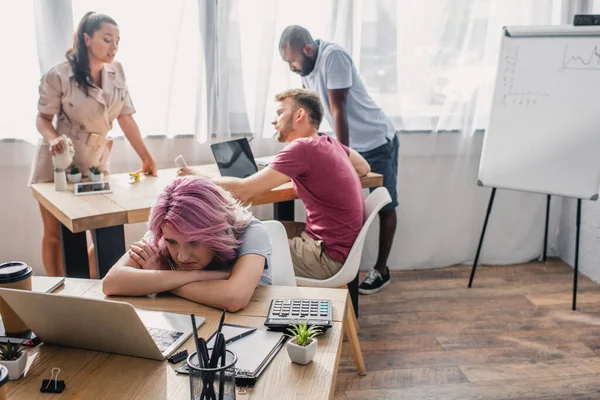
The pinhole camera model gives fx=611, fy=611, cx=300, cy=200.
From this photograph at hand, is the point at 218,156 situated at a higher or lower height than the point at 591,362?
higher

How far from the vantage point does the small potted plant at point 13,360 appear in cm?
116

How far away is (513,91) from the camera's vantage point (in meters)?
3.29

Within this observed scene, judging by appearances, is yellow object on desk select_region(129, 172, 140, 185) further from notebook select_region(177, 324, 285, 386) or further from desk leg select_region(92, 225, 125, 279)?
notebook select_region(177, 324, 285, 386)

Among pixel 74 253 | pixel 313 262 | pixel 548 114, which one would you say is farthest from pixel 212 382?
pixel 548 114

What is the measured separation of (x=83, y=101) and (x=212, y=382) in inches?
81.9

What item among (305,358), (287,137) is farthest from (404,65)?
(305,358)

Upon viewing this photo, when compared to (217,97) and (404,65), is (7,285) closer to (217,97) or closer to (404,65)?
(217,97)

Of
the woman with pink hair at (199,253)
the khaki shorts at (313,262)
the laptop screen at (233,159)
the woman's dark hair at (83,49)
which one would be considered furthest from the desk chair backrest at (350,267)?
the woman's dark hair at (83,49)

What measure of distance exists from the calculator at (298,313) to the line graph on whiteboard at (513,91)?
7.40 feet

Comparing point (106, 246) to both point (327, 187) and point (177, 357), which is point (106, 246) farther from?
point (177, 357)

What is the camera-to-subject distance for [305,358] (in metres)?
1.20

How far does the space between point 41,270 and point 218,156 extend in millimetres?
1484

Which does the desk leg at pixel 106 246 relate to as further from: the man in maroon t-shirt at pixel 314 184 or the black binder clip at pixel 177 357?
the black binder clip at pixel 177 357

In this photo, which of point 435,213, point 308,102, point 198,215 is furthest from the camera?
point 435,213
